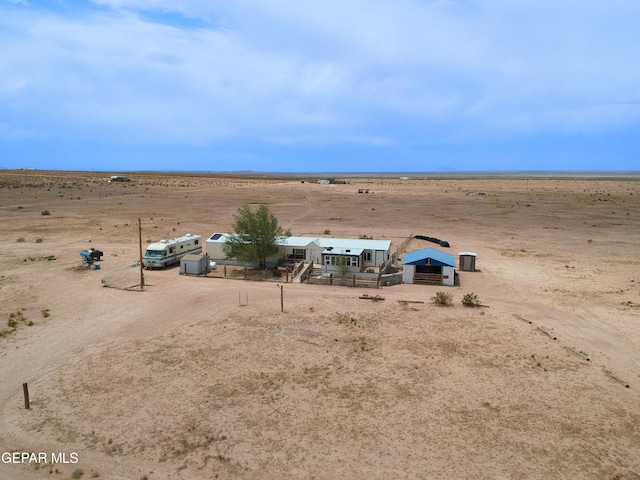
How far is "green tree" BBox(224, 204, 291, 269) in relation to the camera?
1325 inches

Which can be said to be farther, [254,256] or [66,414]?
[254,256]

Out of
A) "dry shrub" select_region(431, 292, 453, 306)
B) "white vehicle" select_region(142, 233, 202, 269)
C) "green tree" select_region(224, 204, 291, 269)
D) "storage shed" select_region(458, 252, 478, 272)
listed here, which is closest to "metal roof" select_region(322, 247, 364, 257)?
"green tree" select_region(224, 204, 291, 269)

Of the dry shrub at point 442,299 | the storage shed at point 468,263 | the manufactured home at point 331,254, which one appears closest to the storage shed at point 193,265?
the manufactured home at point 331,254

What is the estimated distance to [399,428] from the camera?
14266mm

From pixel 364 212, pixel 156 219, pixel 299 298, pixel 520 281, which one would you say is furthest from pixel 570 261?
pixel 156 219

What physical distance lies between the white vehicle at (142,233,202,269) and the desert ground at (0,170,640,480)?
1428 millimetres

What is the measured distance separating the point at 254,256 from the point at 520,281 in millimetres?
19400

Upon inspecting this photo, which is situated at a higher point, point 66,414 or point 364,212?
point 364,212

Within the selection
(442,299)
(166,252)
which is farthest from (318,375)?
(166,252)

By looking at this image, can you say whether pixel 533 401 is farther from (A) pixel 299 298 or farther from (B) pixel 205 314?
(B) pixel 205 314

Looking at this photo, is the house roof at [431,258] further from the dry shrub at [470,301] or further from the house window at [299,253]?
the house window at [299,253]

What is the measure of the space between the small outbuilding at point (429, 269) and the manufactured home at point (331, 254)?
7.01 ft

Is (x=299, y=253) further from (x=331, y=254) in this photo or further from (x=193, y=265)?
(x=193, y=265)

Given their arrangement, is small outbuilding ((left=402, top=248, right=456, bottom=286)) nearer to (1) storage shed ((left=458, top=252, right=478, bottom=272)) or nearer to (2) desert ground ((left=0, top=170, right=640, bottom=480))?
(2) desert ground ((left=0, top=170, right=640, bottom=480))
